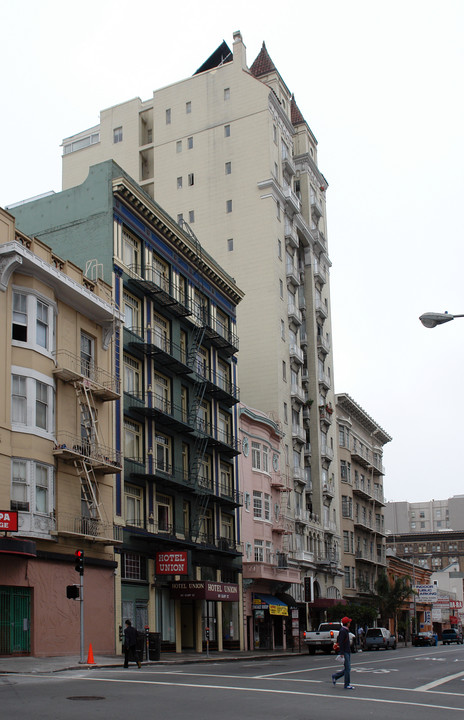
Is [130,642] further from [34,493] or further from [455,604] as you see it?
[455,604]

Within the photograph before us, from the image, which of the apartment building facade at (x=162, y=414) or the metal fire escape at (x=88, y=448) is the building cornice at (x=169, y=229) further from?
the metal fire escape at (x=88, y=448)

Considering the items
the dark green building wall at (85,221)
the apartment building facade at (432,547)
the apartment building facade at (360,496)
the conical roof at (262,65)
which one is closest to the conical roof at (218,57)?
the conical roof at (262,65)

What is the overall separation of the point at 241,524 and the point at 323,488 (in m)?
21.0

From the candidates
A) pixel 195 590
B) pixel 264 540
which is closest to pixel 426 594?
pixel 264 540

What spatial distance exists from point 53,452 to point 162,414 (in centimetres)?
938

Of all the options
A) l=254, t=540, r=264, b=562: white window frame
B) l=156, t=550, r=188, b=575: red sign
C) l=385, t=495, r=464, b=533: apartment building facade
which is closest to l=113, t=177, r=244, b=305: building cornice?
l=254, t=540, r=264, b=562: white window frame

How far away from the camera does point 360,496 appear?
291 ft

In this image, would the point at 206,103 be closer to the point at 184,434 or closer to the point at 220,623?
the point at 184,434

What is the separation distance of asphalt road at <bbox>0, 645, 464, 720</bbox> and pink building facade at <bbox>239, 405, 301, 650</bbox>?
2652cm

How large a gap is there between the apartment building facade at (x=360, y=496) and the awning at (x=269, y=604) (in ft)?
79.6

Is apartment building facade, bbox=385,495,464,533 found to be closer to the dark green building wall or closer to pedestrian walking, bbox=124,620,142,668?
the dark green building wall

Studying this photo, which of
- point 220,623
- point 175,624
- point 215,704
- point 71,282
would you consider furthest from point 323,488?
point 215,704

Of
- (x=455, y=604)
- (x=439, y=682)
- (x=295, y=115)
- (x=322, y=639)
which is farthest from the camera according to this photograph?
(x=455, y=604)

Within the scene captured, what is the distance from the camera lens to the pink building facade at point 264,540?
52.3 metres
